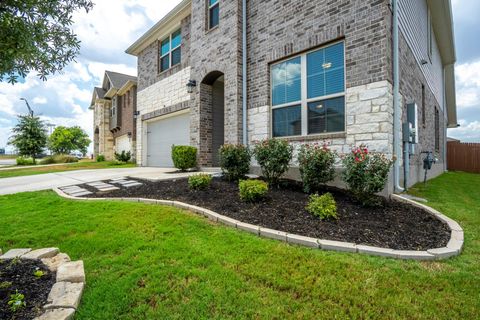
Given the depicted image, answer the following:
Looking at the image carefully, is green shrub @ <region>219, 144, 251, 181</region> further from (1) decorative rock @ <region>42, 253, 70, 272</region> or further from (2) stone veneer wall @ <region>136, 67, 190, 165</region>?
(2) stone veneer wall @ <region>136, 67, 190, 165</region>

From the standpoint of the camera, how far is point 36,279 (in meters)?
2.17

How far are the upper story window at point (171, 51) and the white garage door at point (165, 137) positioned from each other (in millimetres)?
2451

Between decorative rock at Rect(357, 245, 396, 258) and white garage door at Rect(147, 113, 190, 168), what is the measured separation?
26.5ft

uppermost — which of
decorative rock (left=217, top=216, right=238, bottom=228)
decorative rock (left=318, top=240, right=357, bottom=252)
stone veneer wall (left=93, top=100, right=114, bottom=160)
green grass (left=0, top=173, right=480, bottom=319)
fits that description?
stone veneer wall (left=93, top=100, right=114, bottom=160)

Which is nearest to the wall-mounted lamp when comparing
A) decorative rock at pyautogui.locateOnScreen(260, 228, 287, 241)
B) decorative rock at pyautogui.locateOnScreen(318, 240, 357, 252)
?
decorative rock at pyautogui.locateOnScreen(260, 228, 287, 241)

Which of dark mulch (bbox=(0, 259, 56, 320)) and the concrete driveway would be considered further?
the concrete driveway

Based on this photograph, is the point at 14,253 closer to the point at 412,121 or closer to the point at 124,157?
the point at 412,121

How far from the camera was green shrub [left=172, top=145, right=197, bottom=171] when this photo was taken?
8.02m

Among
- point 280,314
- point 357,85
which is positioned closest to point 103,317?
point 280,314

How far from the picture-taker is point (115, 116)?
754 inches

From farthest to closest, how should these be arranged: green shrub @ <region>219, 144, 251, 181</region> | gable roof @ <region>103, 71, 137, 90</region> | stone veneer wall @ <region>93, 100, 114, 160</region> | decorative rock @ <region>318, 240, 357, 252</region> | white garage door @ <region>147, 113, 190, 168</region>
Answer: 1. stone veneer wall @ <region>93, 100, 114, 160</region>
2. gable roof @ <region>103, 71, 137, 90</region>
3. white garage door @ <region>147, 113, 190, 168</region>
4. green shrub @ <region>219, 144, 251, 181</region>
5. decorative rock @ <region>318, 240, 357, 252</region>

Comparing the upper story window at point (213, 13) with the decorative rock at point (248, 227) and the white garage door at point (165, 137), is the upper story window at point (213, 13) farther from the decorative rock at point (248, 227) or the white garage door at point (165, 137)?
the decorative rock at point (248, 227)

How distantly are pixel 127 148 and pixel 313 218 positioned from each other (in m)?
16.8

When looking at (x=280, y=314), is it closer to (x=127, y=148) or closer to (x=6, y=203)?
(x=6, y=203)
